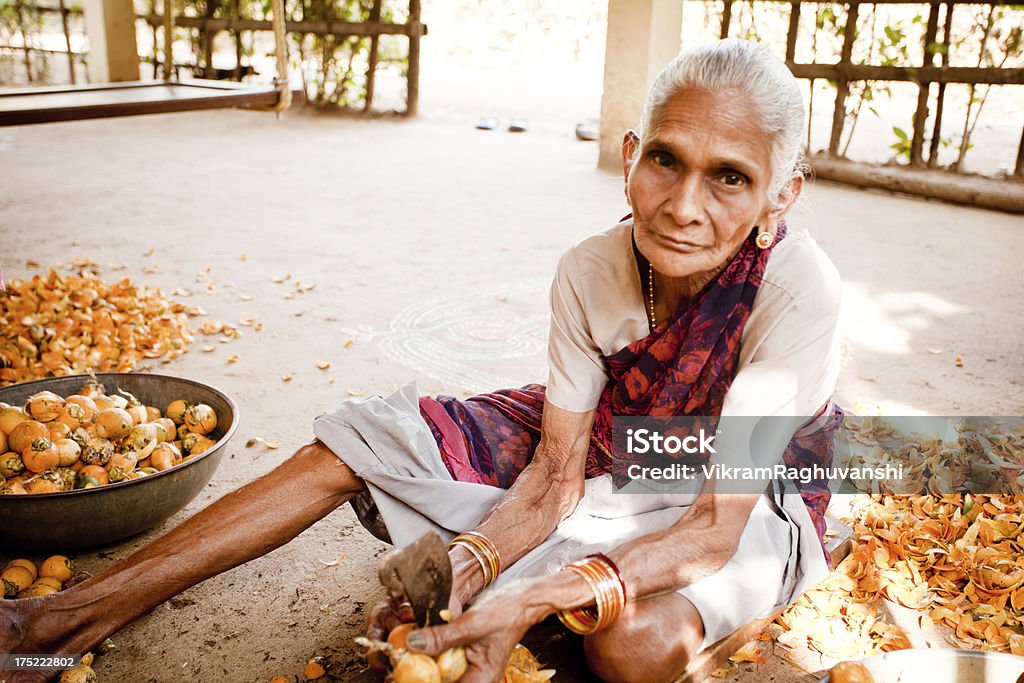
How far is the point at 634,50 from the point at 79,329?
17.5 ft

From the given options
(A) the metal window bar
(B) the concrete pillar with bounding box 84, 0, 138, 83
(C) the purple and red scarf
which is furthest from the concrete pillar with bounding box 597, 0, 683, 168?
(B) the concrete pillar with bounding box 84, 0, 138, 83

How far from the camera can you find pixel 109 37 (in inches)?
396

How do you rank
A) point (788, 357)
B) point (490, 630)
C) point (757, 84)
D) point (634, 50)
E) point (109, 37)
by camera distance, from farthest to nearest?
point (109, 37) → point (634, 50) → point (788, 357) → point (757, 84) → point (490, 630)

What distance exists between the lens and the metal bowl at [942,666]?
4.92 ft

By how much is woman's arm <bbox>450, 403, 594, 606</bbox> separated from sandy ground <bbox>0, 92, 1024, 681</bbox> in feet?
1.66

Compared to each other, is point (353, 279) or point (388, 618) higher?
point (388, 618)

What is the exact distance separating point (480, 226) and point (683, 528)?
4469mm

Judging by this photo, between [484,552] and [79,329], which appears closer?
[484,552]

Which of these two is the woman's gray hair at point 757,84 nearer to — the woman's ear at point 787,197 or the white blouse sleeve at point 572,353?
the woman's ear at point 787,197

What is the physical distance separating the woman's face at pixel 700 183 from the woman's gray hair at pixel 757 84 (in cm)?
2

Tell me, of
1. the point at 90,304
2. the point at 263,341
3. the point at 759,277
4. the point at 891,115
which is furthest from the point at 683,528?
the point at 891,115

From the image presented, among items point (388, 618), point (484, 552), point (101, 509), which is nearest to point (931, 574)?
point (484, 552)

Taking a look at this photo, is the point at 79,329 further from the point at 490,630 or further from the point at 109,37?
the point at 109,37

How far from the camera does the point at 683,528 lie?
1.63 metres
